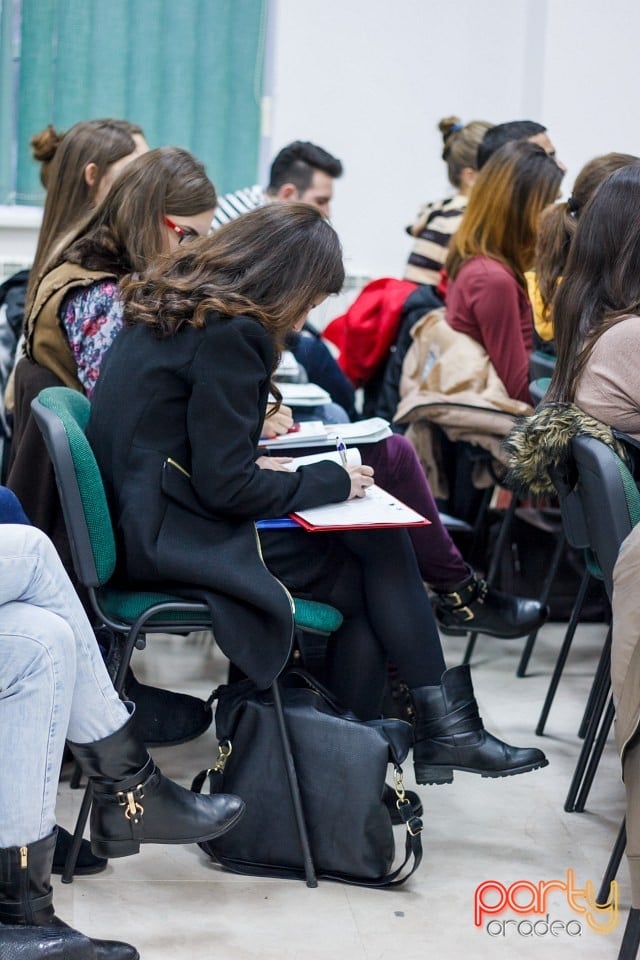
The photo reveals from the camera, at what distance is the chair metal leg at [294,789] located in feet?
6.61

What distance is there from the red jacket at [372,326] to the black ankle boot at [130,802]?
1966mm

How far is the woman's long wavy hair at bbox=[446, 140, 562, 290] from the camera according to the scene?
3252 millimetres

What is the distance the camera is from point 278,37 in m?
4.59

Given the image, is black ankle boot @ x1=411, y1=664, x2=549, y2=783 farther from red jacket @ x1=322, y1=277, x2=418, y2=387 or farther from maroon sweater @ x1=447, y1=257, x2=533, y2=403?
red jacket @ x1=322, y1=277, x2=418, y2=387

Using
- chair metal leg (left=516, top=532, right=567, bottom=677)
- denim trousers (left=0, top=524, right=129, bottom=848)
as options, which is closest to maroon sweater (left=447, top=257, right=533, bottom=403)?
chair metal leg (left=516, top=532, right=567, bottom=677)

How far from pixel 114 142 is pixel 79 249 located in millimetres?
421

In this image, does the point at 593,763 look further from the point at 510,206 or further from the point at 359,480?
the point at 510,206

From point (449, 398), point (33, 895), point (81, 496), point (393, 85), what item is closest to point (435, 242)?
point (449, 398)

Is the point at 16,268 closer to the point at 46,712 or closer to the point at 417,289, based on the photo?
the point at 417,289

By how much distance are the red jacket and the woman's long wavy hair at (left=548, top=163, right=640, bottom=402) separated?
1.32m

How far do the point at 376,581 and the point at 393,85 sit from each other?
3.06 metres

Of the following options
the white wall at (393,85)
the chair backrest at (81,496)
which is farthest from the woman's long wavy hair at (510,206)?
the chair backrest at (81,496)

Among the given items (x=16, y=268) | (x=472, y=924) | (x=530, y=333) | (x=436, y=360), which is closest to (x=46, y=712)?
(x=472, y=924)

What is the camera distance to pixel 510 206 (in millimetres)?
3283
